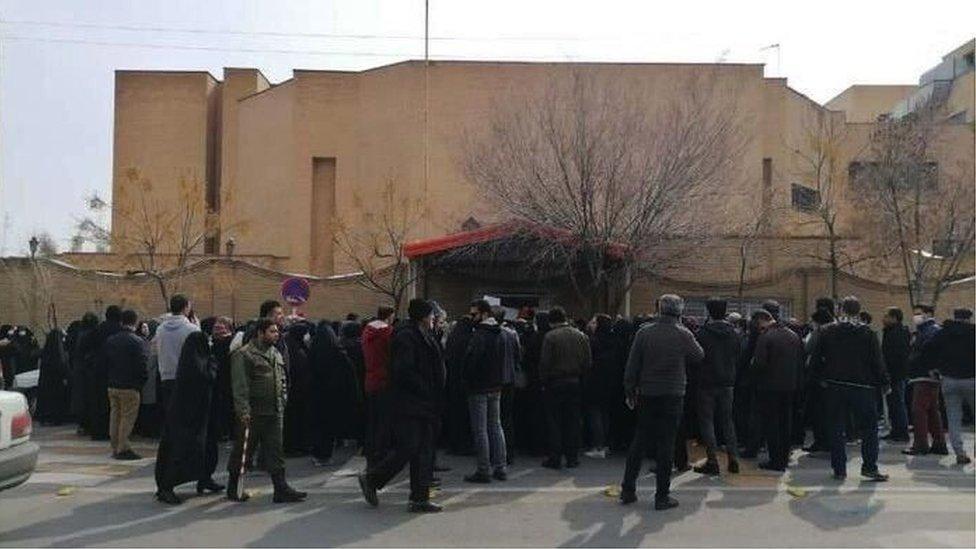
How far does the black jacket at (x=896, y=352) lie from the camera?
12906 millimetres

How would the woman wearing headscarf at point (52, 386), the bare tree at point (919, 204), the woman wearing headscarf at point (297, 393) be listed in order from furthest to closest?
the bare tree at point (919, 204) < the woman wearing headscarf at point (52, 386) < the woman wearing headscarf at point (297, 393)

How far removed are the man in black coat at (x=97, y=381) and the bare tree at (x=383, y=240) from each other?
13.6m

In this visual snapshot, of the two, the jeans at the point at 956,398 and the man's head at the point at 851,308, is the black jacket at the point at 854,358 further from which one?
the jeans at the point at 956,398

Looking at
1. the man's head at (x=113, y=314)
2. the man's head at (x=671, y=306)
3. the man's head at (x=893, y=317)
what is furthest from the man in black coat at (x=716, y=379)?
the man's head at (x=113, y=314)

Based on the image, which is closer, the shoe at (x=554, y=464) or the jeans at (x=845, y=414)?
the jeans at (x=845, y=414)

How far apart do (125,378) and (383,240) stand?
20403mm

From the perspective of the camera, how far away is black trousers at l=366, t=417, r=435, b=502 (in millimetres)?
8781

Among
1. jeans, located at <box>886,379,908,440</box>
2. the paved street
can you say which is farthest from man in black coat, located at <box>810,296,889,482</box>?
jeans, located at <box>886,379,908,440</box>

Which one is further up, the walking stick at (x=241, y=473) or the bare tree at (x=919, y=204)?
the bare tree at (x=919, y=204)

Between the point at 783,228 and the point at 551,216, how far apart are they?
961 cm

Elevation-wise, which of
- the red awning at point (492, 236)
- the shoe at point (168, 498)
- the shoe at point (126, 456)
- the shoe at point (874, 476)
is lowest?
the shoe at point (126, 456)

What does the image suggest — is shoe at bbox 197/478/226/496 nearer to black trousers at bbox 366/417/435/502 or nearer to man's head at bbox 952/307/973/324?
black trousers at bbox 366/417/435/502

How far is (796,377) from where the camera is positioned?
1097cm

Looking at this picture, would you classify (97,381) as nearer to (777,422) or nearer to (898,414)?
(777,422)
